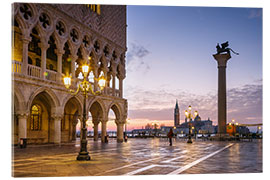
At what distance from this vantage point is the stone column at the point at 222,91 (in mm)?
29984

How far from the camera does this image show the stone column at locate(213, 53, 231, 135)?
2998 centimetres

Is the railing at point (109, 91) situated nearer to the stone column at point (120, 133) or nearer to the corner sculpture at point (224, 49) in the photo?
the stone column at point (120, 133)

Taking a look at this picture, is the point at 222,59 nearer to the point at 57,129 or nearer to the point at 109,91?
the point at 109,91

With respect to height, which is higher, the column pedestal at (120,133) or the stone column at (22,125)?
the stone column at (22,125)

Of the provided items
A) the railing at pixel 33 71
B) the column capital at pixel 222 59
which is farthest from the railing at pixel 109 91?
the column capital at pixel 222 59

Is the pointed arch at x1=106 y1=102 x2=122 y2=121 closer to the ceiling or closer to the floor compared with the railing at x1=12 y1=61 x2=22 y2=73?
closer to the floor

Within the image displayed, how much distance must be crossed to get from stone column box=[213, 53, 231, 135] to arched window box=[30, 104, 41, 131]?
1624 cm

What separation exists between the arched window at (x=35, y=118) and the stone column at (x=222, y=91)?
16241mm

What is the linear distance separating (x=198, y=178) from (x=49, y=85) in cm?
1301

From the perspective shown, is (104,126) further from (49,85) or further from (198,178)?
(198,178)

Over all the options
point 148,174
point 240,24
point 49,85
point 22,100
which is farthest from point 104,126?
point 148,174

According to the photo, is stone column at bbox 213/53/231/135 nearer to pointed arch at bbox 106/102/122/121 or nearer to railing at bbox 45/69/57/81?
pointed arch at bbox 106/102/122/121

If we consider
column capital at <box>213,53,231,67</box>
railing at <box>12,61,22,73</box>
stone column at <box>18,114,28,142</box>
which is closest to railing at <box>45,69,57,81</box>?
railing at <box>12,61,22,73</box>
